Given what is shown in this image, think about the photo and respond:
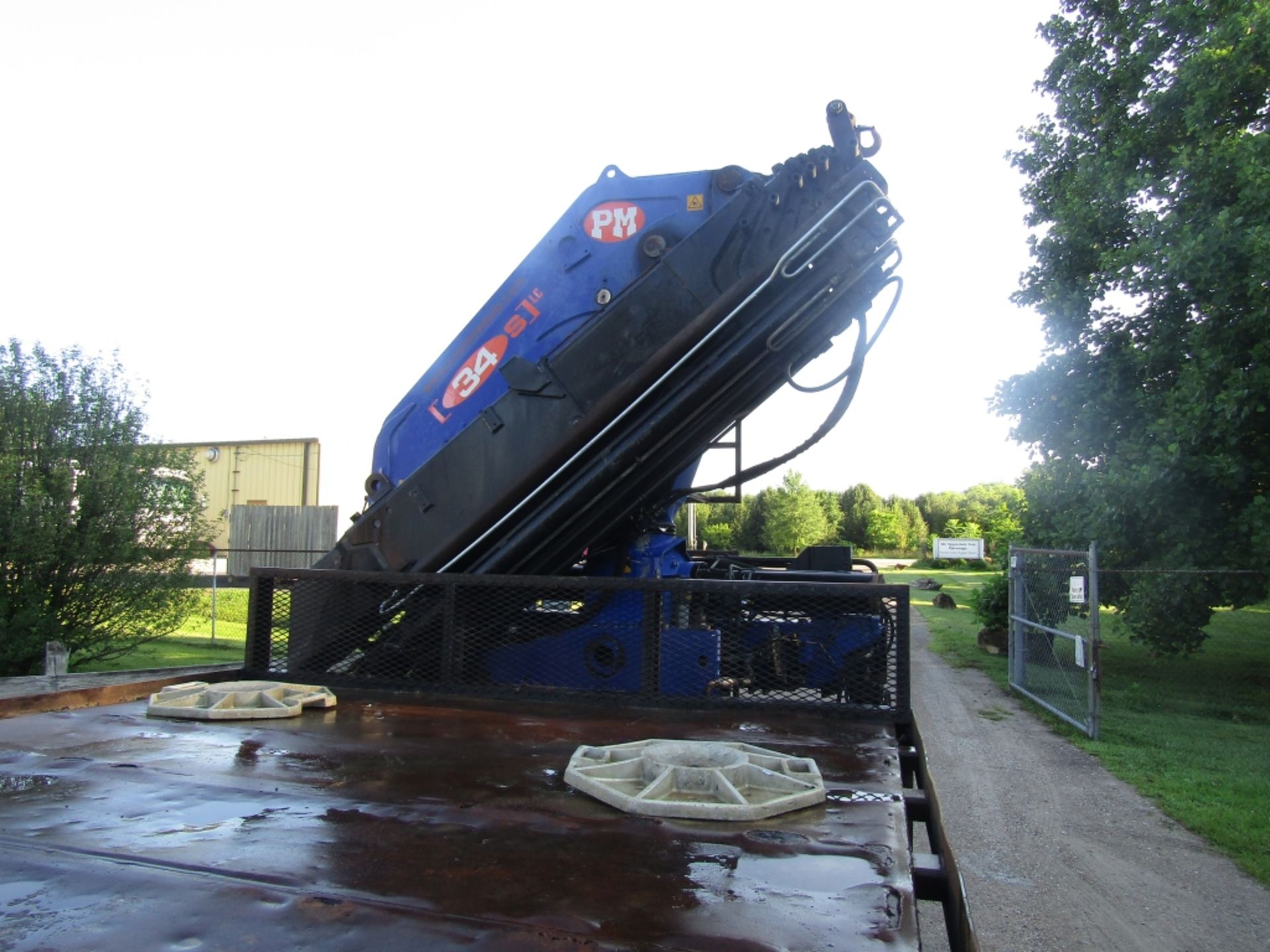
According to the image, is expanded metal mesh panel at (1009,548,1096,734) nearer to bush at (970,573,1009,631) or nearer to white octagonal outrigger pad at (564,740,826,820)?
bush at (970,573,1009,631)

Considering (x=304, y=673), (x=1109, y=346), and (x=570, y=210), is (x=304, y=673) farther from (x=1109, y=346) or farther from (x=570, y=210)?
(x=1109, y=346)

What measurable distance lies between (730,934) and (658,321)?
314cm

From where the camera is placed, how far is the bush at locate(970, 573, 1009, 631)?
54.4 feet

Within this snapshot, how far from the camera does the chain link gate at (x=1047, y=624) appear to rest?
10.5 meters

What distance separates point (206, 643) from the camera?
1462 centimetres

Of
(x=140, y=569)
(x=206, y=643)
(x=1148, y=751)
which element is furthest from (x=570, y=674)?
(x=206, y=643)

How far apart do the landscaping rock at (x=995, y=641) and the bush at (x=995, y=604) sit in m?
0.06

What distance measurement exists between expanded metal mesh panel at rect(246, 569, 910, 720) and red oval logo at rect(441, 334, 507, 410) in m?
1.00

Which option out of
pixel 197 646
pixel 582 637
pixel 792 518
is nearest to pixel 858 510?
pixel 792 518

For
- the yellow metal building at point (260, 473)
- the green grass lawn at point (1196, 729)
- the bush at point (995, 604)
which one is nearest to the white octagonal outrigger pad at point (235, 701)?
the green grass lawn at point (1196, 729)

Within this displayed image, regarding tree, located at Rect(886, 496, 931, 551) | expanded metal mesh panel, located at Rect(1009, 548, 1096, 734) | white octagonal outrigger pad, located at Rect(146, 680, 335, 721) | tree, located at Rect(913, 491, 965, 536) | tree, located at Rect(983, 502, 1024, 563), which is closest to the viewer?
white octagonal outrigger pad, located at Rect(146, 680, 335, 721)

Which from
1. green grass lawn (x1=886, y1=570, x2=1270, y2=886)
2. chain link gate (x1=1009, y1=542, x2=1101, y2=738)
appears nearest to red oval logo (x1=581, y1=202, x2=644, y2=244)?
green grass lawn (x1=886, y1=570, x2=1270, y2=886)

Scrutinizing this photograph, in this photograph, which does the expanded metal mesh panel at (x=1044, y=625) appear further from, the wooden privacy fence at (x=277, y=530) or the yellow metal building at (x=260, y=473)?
the yellow metal building at (x=260, y=473)

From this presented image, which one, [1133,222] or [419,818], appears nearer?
[419,818]
